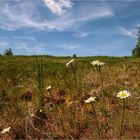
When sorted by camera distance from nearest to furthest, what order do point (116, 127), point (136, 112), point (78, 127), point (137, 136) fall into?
point (137, 136) → point (116, 127) → point (78, 127) → point (136, 112)

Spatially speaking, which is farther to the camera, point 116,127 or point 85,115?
point 85,115

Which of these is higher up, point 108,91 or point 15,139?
point 108,91

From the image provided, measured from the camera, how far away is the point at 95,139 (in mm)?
3400

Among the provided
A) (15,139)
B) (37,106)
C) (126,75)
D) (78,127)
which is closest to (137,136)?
(78,127)

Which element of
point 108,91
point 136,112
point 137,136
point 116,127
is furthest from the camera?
point 108,91

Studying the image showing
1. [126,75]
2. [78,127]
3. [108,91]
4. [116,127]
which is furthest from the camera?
[126,75]

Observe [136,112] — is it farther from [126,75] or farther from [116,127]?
[126,75]

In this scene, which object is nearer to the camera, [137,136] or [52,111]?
[137,136]

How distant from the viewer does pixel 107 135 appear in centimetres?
351

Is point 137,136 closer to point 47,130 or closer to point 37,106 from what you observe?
point 47,130

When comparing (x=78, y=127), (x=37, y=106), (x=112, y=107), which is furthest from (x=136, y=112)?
(x=37, y=106)

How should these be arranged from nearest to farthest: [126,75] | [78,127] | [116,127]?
[116,127] < [78,127] < [126,75]

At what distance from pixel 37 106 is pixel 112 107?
102 centimetres

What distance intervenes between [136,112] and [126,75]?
120 inches
